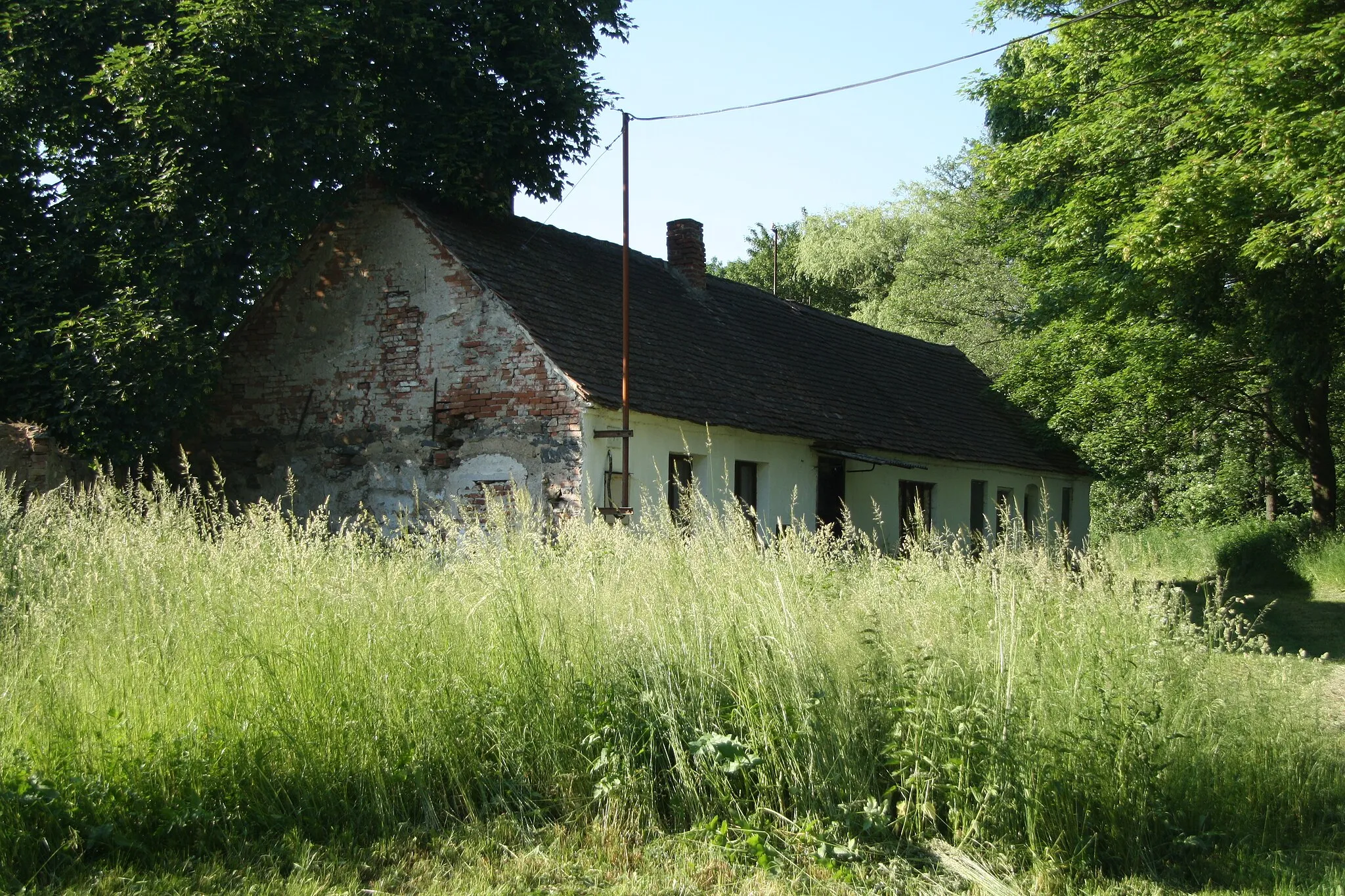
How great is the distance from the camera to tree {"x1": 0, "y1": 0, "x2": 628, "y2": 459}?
13.4m

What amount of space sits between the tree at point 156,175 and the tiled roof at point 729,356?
6.31 feet

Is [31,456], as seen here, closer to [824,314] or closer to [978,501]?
[824,314]

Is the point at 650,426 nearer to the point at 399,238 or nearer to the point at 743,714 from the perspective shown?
the point at 399,238

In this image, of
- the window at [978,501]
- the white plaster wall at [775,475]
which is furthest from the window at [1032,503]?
the window at [978,501]

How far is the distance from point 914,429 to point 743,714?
53.2 feet

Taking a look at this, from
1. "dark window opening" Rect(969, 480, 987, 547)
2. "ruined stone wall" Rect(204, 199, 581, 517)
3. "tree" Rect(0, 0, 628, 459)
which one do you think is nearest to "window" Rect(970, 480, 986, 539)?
"dark window opening" Rect(969, 480, 987, 547)

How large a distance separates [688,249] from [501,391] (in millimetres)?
8228

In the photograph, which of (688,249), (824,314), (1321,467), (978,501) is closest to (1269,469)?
(1321,467)

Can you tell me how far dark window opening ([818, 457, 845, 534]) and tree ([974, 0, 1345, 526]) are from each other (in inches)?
197

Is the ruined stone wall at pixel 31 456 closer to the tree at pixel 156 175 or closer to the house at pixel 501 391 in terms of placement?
the tree at pixel 156 175

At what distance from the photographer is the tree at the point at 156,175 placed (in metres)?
13.4

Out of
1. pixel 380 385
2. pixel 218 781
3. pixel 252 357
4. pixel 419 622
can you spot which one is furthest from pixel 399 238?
pixel 218 781

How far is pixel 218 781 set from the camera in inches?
215

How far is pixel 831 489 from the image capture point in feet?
61.9
